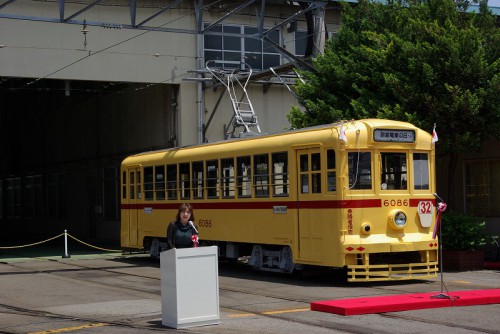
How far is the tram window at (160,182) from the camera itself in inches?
927

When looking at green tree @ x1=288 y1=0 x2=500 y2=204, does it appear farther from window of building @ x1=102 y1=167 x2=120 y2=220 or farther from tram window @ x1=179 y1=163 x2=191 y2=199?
window of building @ x1=102 y1=167 x2=120 y2=220

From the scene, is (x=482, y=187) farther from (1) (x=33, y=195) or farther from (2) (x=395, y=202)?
(1) (x=33, y=195)

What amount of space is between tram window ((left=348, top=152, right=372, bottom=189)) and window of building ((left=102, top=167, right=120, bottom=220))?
21609 millimetres

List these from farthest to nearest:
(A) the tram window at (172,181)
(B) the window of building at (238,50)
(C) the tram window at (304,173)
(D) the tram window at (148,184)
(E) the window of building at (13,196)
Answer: (E) the window of building at (13,196), (B) the window of building at (238,50), (D) the tram window at (148,184), (A) the tram window at (172,181), (C) the tram window at (304,173)

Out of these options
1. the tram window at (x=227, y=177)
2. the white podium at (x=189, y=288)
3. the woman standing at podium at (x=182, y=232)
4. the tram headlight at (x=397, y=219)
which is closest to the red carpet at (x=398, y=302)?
the white podium at (x=189, y=288)

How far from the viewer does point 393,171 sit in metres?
17.8

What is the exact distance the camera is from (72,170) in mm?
43406

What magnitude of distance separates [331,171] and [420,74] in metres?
4.70

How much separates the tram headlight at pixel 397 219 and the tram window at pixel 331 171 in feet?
4.11

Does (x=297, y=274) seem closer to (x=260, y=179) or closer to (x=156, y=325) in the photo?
(x=260, y=179)

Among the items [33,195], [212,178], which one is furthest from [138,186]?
[33,195]

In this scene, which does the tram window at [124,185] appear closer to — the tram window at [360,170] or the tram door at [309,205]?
the tram door at [309,205]

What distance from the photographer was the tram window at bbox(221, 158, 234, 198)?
20.3m

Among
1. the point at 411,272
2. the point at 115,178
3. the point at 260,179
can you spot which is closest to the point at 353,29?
the point at 260,179
